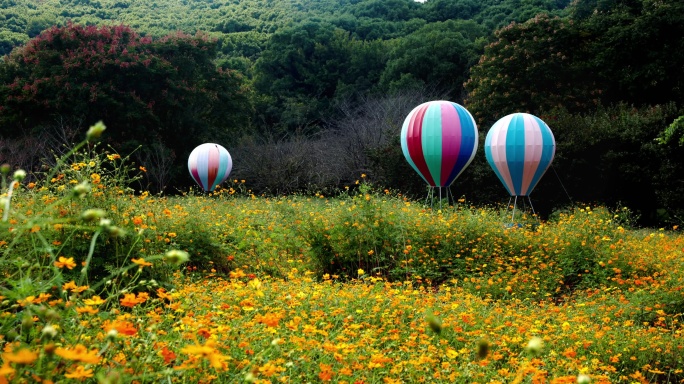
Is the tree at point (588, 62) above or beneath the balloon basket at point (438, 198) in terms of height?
above

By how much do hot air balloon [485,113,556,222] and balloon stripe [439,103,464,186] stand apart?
958 mm

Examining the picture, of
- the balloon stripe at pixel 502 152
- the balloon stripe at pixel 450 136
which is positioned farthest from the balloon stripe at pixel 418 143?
the balloon stripe at pixel 502 152

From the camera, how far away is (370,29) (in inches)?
1431

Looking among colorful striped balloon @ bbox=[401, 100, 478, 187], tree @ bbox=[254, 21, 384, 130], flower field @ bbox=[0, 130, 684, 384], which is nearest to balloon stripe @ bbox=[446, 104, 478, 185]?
colorful striped balloon @ bbox=[401, 100, 478, 187]

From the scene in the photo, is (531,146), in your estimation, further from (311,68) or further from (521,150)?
(311,68)

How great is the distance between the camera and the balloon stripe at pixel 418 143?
36.6 ft

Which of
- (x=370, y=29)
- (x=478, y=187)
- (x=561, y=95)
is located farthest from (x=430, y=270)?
(x=370, y=29)

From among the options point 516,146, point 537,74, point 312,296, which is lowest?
point 312,296

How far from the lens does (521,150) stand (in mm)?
11008

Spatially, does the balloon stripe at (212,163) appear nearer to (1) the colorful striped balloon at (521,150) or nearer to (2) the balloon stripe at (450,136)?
(2) the balloon stripe at (450,136)

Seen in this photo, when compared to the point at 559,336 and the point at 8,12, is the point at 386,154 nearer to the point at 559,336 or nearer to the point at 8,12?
the point at 559,336

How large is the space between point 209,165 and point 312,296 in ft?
50.7

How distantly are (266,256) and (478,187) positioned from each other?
32.7 ft

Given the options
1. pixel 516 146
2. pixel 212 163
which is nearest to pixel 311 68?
pixel 212 163
